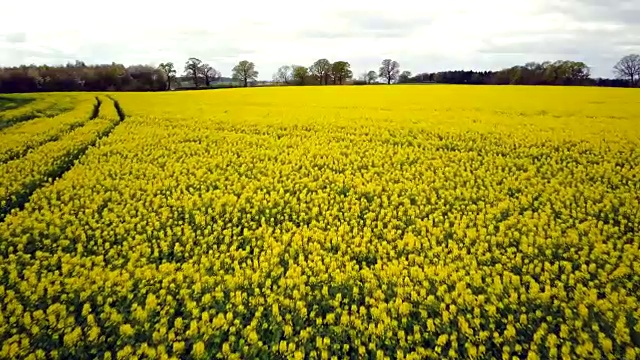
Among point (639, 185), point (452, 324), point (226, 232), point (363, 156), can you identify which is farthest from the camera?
point (363, 156)

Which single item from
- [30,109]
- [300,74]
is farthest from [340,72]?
[30,109]

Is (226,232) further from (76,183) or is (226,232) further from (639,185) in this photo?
(639,185)

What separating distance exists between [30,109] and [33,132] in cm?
945

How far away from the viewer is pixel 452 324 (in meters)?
5.64

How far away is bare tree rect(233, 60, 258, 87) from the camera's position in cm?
7500

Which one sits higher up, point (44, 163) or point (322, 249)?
point (44, 163)

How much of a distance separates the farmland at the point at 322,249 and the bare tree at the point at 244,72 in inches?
2429

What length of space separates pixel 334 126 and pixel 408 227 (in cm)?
1090

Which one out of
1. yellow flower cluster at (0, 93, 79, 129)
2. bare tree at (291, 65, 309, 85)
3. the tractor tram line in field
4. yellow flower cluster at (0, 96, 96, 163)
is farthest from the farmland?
bare tree at (291, 65, 309, 85)

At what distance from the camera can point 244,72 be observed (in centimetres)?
7494

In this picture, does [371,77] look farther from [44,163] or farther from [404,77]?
[44,163]

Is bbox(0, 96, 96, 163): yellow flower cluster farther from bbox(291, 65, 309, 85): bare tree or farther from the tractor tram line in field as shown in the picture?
bbox(291, 65, 309, 85): bare tree

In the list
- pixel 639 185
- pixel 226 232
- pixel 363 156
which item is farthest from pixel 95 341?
pixel 639 185

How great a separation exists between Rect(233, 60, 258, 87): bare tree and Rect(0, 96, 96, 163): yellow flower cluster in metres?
53.3
